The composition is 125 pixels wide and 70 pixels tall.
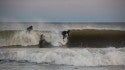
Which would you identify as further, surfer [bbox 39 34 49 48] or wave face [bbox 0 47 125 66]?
surfer [bbox 39 34 49 48]

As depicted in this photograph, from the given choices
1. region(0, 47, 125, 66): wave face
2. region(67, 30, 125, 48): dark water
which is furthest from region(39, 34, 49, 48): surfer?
region(0, 47, 125, 66): wave face

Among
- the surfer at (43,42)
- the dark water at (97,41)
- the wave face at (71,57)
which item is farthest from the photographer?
the surfer at (43,42)

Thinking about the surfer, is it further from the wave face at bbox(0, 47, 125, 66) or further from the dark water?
the wave face at bbox(0, 47, 125, 66)

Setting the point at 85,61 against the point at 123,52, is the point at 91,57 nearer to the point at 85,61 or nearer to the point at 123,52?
the point at 85,61

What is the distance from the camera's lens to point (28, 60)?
8828 millimetres

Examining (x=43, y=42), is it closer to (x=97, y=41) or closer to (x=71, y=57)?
(x=97, y=41)

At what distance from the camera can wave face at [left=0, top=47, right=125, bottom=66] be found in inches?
335

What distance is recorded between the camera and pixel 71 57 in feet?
29.1

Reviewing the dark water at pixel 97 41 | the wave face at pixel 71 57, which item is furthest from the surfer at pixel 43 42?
the wave face at pixel 71 57

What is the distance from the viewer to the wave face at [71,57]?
335 inches

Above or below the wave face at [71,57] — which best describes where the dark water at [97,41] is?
below

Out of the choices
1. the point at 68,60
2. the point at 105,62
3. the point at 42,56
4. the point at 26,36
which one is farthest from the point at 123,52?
the point at 26,36

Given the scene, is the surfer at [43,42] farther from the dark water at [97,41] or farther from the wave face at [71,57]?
the wave face at [71,57]

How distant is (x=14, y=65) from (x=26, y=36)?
5.78 m
